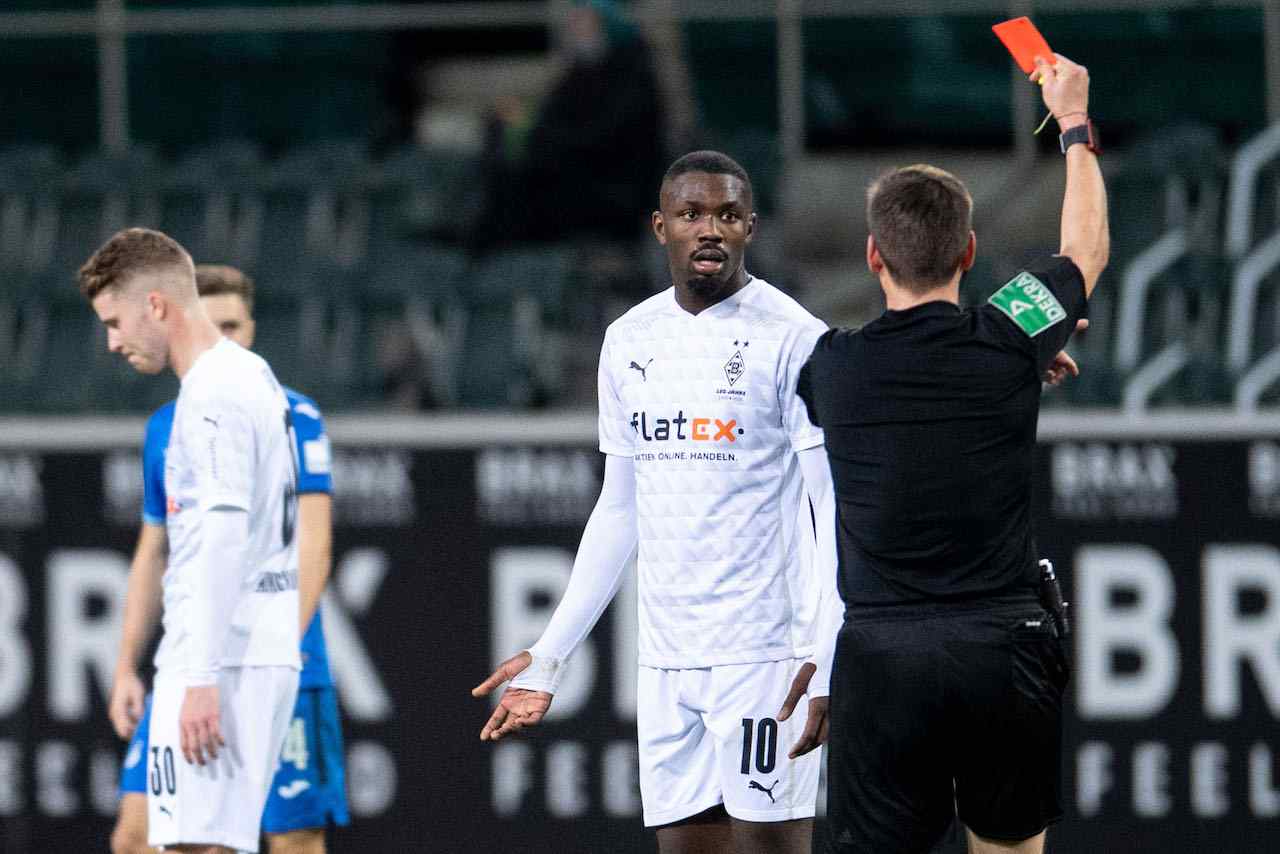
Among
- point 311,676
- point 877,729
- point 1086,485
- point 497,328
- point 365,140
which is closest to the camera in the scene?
point 877,729

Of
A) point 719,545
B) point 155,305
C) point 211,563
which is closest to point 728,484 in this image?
point 719,545

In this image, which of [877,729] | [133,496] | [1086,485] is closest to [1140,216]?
[1086,485]

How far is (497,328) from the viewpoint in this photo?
9.36m

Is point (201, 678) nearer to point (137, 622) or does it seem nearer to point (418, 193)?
point (137, 622)

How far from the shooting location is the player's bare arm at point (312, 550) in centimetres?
559

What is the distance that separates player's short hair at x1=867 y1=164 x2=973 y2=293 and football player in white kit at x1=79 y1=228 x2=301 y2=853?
1806mm

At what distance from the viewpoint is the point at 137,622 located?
5.64 m

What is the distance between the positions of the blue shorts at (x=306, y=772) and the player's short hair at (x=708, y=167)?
2096 millimetres

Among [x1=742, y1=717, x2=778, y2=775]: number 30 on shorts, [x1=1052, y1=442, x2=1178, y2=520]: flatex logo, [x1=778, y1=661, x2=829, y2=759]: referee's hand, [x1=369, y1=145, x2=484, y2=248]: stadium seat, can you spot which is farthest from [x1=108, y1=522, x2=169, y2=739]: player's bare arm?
[x1=369, y1=145, x2=484, y2=248]: stadium seat

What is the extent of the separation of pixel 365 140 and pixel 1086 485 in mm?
5585

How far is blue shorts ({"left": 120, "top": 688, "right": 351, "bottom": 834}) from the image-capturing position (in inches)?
220

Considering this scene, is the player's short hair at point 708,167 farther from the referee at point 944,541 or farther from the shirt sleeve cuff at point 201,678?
the shirt sleeve cuff at point 201,678

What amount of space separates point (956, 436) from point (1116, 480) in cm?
334

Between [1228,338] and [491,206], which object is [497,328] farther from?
[1228,338]
